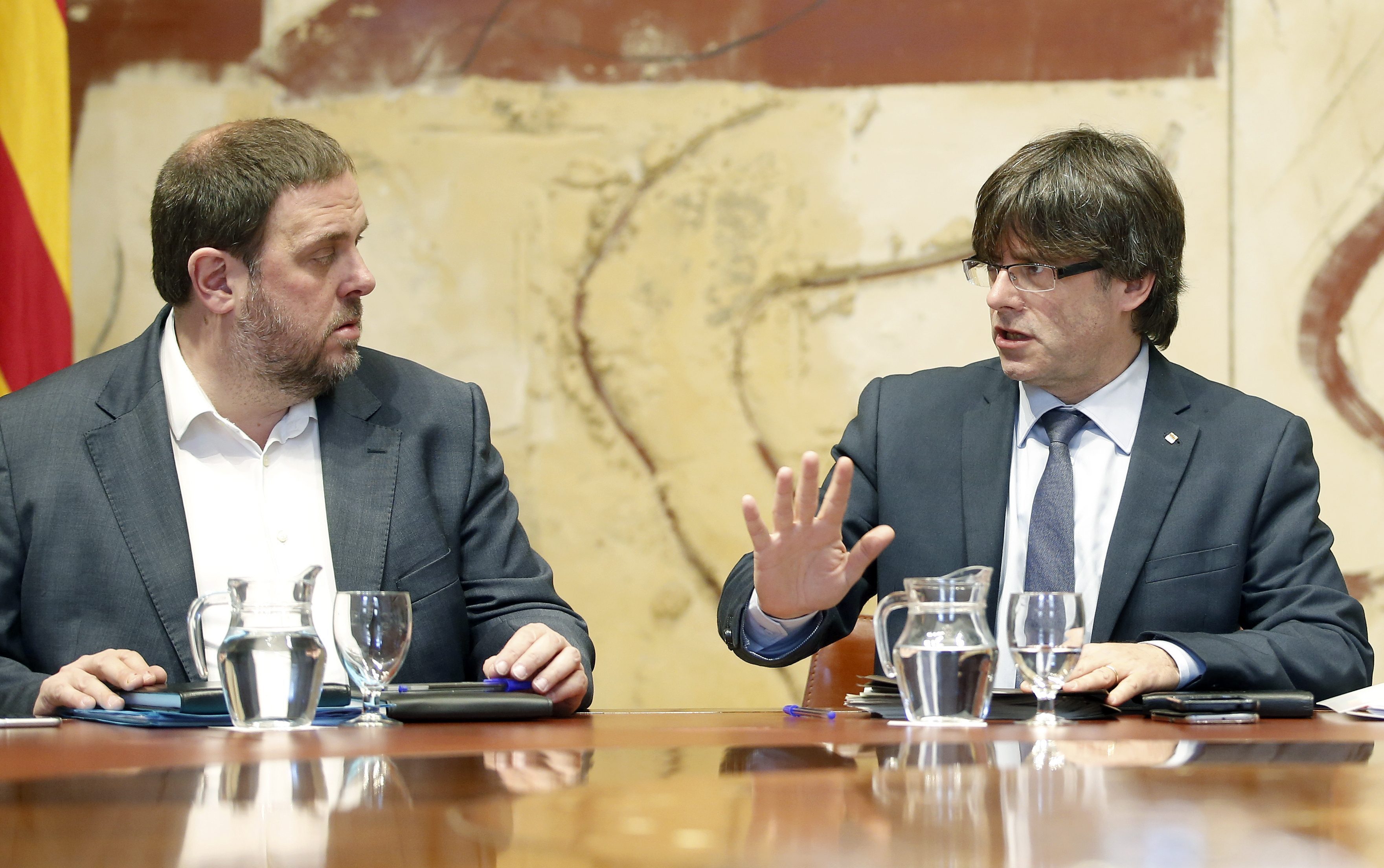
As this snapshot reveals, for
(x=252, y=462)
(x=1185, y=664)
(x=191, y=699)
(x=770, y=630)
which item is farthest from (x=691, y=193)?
(x=191, y=699)

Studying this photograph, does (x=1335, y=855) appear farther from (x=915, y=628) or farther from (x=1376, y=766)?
(x=915, y=628)

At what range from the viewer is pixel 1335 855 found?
2.32 feet

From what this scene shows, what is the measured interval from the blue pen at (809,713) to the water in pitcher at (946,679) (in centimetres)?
14

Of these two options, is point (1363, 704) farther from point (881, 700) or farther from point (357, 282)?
point (357, 282)

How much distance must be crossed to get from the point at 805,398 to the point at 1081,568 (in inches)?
42.8

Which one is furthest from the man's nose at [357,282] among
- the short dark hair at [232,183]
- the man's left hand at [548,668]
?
the man's left hand at [548,668]

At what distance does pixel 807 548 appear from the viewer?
163 centimetres

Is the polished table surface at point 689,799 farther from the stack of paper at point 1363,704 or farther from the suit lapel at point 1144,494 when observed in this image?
the suit lapel at point 1144,494

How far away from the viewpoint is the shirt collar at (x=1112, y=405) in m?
2.16

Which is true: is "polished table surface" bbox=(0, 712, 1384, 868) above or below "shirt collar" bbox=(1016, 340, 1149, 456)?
below

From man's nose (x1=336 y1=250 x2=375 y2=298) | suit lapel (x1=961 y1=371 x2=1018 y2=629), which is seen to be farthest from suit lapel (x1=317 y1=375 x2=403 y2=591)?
suit lapel (x1=961 y1=371 x2=1018 y2=629)

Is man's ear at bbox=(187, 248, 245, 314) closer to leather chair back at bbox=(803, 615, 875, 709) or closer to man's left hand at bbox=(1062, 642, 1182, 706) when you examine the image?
leather chair back at bbox=(803, 615, 875, 709)

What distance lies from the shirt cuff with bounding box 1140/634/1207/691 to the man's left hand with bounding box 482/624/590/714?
0.72m

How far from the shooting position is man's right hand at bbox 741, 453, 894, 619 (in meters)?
1.53
